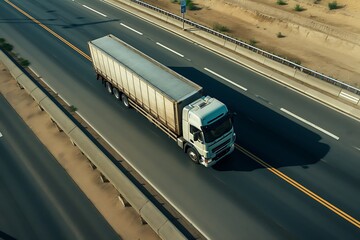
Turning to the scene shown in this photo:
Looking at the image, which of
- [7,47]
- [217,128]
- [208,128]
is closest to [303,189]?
[217,128]

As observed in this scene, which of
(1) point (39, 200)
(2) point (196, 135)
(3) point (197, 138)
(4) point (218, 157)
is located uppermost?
(2) point (196, 135)

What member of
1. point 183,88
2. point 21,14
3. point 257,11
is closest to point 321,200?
point 183,88

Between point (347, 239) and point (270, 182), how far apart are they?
4500 millimetres

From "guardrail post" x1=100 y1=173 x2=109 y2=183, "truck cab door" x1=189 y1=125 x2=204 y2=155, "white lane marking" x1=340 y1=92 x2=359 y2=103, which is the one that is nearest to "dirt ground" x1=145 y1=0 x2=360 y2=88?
"white lane marking" x1=340 y1=92 x2=359 y2=103

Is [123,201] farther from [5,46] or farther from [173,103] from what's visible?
[5,46]

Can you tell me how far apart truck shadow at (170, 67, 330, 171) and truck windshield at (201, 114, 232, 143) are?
272cm

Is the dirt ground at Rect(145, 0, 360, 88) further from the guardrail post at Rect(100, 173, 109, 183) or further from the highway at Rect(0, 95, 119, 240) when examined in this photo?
the highway at Rect(0, 95, 119, 240)

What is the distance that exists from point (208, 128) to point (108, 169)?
625cm

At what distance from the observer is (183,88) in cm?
1705

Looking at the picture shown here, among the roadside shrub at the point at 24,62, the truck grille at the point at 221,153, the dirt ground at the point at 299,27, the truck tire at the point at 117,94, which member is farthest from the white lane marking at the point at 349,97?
the roadside shrub at the point at 24,62

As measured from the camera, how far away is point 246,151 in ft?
59.3

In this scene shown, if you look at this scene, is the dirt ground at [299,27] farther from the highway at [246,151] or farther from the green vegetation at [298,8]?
the highway at [246,151]

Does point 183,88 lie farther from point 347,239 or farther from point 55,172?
point 347,239

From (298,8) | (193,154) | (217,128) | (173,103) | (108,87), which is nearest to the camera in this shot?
(217,128)
